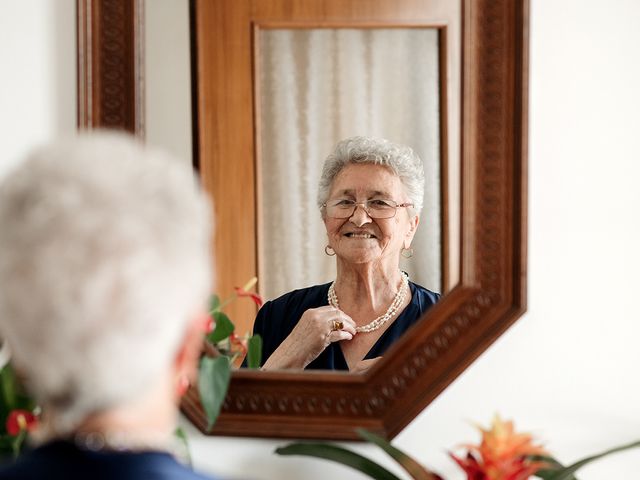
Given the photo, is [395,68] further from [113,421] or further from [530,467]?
[113,421]

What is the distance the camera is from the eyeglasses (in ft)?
4.42

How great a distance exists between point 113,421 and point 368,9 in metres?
0.84

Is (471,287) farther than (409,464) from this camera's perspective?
Yes

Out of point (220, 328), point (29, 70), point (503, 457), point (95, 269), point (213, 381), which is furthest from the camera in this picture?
point (29, 70)

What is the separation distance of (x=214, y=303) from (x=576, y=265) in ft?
1.75

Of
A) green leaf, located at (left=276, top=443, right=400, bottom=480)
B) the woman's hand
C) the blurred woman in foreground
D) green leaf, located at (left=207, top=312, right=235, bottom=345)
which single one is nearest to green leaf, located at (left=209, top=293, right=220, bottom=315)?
green leaf, located at (left=207, top=312, right=235, bottom=345)

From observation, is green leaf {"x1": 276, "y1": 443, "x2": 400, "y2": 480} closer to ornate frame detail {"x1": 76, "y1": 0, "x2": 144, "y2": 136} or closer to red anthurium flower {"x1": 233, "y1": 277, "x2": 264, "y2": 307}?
red anthurium flower {"x1": 233, "y1": 277, "x2": 264, "y2": 307}

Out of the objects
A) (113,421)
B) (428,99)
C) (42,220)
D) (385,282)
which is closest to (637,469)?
(385,282)

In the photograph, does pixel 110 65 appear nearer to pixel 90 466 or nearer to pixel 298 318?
pixel 298 318

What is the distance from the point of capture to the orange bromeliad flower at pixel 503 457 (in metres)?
1.12

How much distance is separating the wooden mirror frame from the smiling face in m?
0.10

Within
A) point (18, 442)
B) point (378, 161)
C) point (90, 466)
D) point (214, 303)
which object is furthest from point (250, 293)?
point (90, 466)

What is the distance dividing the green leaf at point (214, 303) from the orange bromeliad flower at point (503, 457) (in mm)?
422

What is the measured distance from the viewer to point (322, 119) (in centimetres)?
135
